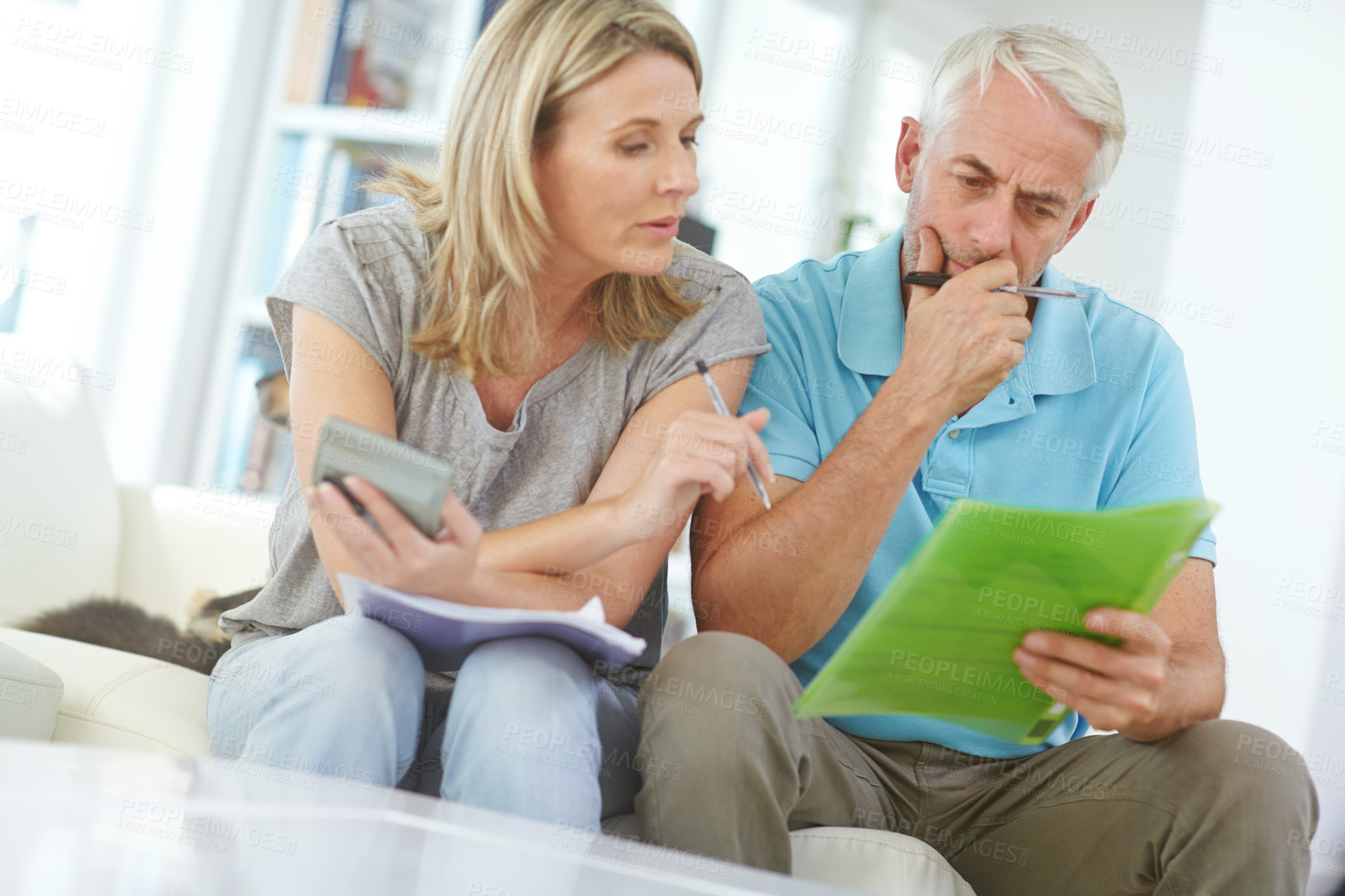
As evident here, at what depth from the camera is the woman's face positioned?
1.20m

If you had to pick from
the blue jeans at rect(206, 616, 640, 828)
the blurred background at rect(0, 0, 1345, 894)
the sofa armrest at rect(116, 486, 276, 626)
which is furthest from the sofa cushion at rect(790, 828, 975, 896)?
the blurred background at rect(0, 0, 1345, 894)

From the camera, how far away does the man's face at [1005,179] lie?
135cm

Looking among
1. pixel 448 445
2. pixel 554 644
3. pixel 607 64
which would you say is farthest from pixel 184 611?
pixel 607 64

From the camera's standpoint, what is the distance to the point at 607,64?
1.19 metres

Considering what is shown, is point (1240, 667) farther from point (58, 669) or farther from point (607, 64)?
point (58, 669)

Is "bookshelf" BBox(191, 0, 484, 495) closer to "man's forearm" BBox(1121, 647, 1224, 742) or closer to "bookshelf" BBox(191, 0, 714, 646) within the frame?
"bookshelf" BBox(191, 0, 714, 646)

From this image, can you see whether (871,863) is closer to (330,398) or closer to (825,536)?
(825,536)

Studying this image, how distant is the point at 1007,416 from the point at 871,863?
0.56 metres

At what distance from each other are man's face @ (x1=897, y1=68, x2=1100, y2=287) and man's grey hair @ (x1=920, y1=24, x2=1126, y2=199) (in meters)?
0.01

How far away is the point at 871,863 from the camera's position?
1.06 meters

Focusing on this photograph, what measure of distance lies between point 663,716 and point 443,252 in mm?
570

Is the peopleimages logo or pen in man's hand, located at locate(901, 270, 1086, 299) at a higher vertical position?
the peopleimages logo

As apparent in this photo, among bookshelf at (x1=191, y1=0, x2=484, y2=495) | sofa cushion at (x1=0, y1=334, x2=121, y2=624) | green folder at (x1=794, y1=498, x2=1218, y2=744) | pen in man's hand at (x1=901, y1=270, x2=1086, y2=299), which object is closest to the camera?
green folder at (x1=794, y1=498, x2=1218, y2=744)

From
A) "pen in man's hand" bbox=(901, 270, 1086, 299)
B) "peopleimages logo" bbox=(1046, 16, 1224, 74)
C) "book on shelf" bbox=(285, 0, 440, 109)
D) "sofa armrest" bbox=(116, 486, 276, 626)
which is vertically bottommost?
"sofa armrest" bbox=(116, 486, 276, 626)
